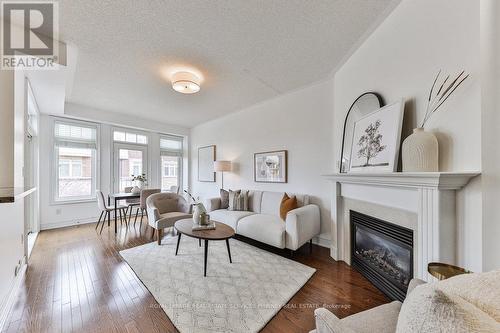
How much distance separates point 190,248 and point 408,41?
3502 mm

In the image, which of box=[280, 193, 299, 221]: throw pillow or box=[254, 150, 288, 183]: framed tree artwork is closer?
box=[280, 193, 299, 221]: throw pillow

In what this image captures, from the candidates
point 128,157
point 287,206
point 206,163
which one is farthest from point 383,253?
point 128,157

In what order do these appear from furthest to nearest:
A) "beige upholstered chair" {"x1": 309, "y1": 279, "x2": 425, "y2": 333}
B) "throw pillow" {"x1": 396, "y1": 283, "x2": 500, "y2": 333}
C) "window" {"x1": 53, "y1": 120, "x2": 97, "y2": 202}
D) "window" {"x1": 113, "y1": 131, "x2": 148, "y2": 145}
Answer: "window" {"x1": 113, "y1": 131, "x2": 148, "y2": 145}, "window" {"x1": 53, "y1": 120, "x2": 97, "y2": 202}, "beige upholstered chair" {"x1": 309, "y1": 279, "x2": 425, "y2": 333}, "throw pillow" {"x1": 396, "y1": 283, "x2": 500, "y2": 333}

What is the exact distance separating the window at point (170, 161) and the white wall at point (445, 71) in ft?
17.9

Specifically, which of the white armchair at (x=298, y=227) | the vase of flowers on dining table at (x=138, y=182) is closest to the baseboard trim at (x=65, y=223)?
the vase of flowers on dining table at (x=138, y=182)

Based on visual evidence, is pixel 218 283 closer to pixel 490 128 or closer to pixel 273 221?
pixel 273 221

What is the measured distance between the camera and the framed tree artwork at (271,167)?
3.60 metres

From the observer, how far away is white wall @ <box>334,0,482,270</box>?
1.18 m

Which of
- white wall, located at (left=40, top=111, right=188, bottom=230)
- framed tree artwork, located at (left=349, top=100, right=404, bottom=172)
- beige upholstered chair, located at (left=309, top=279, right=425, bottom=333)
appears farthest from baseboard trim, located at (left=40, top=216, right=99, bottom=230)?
framed tree artwork, located at (left=349, top=100, right=404, bottom=172)

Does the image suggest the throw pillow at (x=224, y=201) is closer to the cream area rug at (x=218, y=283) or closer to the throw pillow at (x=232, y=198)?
the throw pillow at (x=232, y=198)

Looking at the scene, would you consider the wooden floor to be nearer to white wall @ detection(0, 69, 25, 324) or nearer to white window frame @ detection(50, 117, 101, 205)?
white wall @ detection(0, 69, 25, 324)

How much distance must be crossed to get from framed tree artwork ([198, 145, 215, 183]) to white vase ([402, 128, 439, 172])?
429 cm

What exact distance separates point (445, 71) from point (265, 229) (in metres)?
2.42

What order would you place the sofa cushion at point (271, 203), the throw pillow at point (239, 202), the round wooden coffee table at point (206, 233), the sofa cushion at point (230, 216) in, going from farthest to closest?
the throw pillow at point (239, 202)
the sofa cushion at point (271, 203)
the sofa cushion at point (230, 216)
the round wooden coffee table at point (206, 233)
